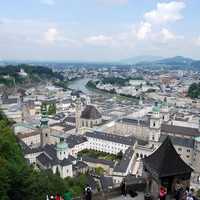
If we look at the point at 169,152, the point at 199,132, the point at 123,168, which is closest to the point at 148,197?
the point at 169,152

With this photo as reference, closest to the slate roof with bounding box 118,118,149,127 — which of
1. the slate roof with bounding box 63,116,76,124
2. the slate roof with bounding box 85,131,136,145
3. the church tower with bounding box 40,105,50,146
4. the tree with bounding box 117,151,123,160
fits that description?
the slate roof with bounding box 85,131,136,145

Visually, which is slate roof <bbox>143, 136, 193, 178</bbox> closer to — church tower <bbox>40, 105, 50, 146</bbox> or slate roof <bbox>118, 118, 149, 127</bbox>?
church tower <bbox>40, 105, 50, 146</bbox>

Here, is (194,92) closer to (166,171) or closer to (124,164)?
(124,164)

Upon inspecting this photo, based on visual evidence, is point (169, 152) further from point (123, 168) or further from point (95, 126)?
point (95, 126)

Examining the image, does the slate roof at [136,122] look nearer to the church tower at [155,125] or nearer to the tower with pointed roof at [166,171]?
the church tower at [155,125]

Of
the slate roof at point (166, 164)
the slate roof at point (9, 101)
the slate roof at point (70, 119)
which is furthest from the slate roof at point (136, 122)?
the slate roof at point (166, 164)

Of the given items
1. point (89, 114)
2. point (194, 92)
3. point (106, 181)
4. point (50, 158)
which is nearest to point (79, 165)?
point (50, 158)

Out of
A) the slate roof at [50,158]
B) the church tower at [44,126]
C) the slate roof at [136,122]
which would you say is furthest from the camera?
the slate roof at [136,122]
